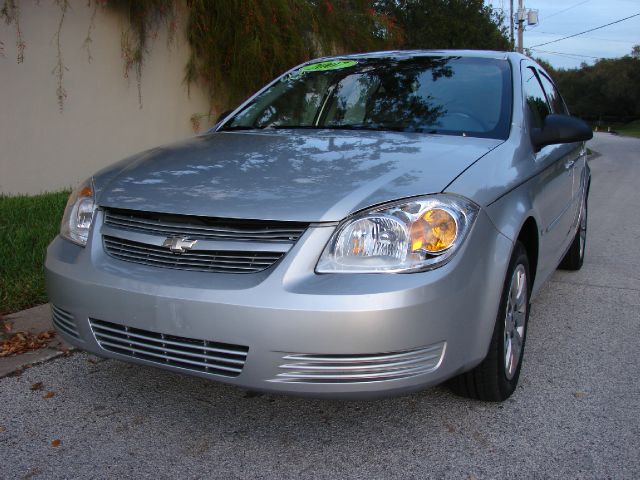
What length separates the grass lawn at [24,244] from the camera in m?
4.46

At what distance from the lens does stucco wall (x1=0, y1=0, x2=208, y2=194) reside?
7.25 m

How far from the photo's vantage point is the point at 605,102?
81.1 m

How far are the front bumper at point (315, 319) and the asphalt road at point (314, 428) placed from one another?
1.17 ft

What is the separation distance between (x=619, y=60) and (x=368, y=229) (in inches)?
3354

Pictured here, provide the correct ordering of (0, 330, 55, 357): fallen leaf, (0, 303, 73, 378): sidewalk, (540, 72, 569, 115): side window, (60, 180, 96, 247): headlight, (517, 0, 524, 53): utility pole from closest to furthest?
(60, 180, 96, 247): headlight → (0, 303, 73, 378): sidewalk → (0, 330, 55, 357): fallen leaf → (540, 72, 569, 115): side window → (517, 0, 524, 53): utility pole

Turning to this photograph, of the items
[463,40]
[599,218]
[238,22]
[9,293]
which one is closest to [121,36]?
[238,22]

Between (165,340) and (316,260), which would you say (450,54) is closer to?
(316,260)

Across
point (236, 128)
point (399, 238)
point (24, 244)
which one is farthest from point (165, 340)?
point (24, 244)

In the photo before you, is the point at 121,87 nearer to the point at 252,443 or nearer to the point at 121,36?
the point at 121,36

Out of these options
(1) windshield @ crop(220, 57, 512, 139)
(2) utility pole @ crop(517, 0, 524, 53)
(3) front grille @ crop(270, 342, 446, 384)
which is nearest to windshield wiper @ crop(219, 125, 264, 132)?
(1) windshield @ crop(220, 57, 512, 139)

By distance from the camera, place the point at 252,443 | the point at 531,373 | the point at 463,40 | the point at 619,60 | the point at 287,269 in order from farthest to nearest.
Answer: the point at 619,60 < the point at 463,40 < the point at 531,373 < the point at 252,443 < the point at 287,269

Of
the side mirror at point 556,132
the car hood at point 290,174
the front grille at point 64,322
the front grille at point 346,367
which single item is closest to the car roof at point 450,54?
the side mirror at point 556,132

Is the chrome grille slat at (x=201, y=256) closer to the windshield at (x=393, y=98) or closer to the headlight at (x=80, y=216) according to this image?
the headlight at (x=80, y=216)

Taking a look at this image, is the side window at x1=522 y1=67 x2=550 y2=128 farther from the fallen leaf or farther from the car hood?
the fallen leaf
